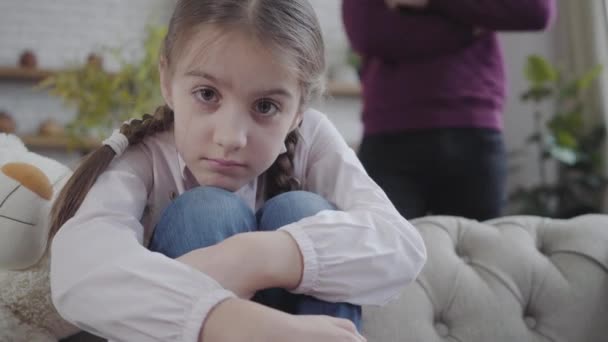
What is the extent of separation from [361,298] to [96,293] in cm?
31

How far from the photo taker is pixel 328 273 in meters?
0.79

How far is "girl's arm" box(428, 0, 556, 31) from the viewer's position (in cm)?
146

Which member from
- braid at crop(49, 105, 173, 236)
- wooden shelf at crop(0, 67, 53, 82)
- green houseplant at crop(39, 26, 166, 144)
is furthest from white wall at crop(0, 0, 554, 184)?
braid at crop(49, 105, 173, 236)

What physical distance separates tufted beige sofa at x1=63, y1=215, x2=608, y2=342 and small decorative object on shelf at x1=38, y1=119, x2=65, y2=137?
352 cm

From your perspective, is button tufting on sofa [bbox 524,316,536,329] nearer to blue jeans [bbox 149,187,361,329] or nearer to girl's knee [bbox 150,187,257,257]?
blue jeans [bbox 149,187,361,329]

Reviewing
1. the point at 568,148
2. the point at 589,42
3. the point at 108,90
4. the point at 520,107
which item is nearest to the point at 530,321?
the point at 108,90

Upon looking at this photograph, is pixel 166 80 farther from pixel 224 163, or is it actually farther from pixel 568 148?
pixel 568 148

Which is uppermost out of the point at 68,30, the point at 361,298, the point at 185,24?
Result: the point at 185,24

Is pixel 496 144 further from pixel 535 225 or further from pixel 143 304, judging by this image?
pixel 143 304

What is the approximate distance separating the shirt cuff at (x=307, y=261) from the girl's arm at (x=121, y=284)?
4.4 inches

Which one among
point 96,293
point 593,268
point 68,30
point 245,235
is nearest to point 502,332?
point 593,268

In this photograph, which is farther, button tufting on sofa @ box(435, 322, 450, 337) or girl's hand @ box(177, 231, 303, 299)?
button tufting on sofa @ box(435, 322, 450, 337)

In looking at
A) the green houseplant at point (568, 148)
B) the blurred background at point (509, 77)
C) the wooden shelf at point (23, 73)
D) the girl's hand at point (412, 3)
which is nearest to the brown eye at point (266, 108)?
the girl's hand at point (412, 3)

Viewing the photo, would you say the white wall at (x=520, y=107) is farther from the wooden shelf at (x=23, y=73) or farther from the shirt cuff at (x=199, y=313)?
the shirt cuff at (x=199, y=313)
